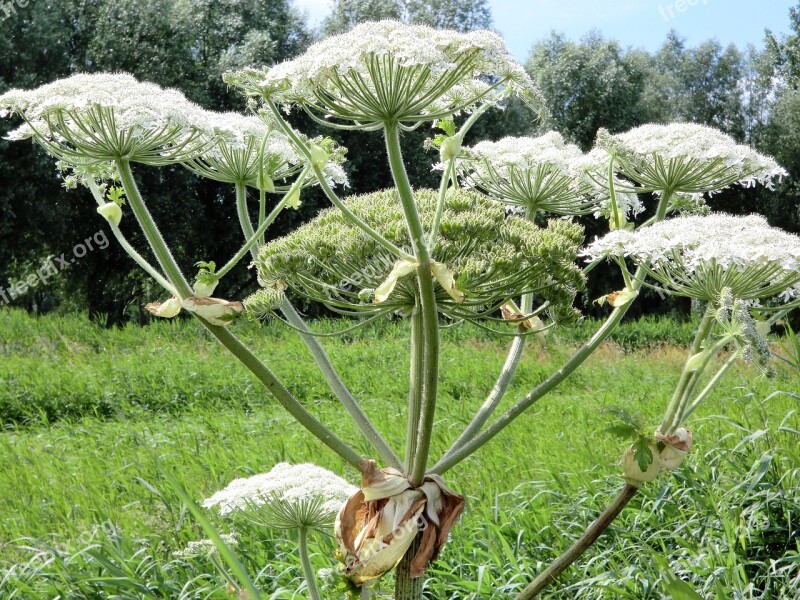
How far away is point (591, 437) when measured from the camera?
5469 mm

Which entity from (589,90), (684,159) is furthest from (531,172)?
(589,90)

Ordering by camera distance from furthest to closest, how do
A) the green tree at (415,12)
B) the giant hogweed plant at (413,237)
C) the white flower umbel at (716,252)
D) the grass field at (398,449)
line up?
the green tree at (415,12)
the grass field at (398,449)
the white flower umbel at (716,252)
the giant hogweed plant at (413,237)

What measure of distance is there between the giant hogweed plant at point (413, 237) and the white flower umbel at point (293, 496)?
0.98 feet

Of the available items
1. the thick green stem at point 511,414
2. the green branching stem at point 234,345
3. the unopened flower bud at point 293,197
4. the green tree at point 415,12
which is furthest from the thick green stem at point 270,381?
the green tree at point 415,12

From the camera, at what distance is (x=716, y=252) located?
1.76m

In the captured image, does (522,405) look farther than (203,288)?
Yes

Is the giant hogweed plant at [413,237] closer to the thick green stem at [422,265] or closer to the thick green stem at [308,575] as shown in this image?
the thick green stem at [422,265]

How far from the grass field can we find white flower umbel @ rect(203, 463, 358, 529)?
0.86 m

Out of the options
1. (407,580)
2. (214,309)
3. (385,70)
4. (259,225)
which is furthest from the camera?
(407,580)

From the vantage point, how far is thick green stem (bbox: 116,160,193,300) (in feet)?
5.38

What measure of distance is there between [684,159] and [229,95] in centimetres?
1941

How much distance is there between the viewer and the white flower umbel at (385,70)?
1336 millimetres

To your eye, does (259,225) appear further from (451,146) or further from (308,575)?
(308,575)

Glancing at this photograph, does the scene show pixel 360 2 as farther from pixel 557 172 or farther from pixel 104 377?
pixel 557 172
